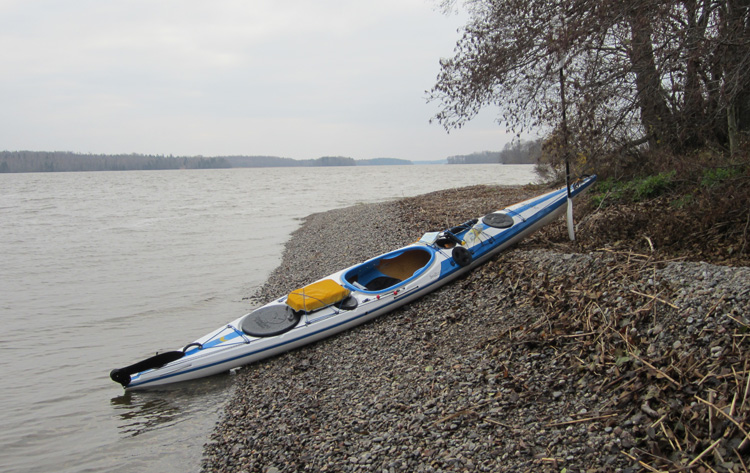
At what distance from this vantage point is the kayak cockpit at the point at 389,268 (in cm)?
836

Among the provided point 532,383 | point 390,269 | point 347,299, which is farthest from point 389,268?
point 532,383

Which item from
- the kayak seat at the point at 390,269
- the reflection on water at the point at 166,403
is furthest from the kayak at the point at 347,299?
the reflection on water at the point at 166,403

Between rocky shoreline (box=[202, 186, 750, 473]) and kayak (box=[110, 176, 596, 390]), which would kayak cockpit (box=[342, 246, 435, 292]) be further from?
rocky shoreline (box=[202, 186, 750, 473])

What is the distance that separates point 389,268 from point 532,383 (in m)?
4.66

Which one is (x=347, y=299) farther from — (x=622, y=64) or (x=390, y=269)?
(x=622, y=64)

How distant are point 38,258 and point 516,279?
16.3 m

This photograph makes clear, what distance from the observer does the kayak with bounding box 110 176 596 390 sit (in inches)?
259

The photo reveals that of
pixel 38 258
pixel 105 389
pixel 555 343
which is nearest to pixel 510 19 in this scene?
pixel 555 343

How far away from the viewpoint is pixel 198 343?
6797 mm

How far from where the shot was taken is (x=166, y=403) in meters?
6.14

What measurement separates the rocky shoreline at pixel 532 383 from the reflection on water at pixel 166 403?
352 millimetres

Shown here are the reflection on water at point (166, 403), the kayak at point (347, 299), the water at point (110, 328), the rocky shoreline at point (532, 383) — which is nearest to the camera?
the rocky shoreline at point (532, 383)

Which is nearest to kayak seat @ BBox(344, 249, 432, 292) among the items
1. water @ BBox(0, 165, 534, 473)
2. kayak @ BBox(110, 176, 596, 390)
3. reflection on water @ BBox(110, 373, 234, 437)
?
kayak @ BBox(110, 176, 596, 390)

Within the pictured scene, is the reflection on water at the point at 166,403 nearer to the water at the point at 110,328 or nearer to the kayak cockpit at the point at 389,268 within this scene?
the water at the point at 110,328
